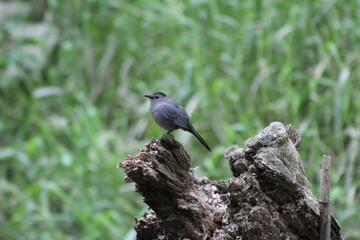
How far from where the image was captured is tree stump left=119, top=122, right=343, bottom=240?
228 centimetres

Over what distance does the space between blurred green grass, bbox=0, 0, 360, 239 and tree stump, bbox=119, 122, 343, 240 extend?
2.04 metres

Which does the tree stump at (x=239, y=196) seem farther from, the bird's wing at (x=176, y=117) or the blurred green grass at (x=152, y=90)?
the blurred green grass at (x=152, y=90)

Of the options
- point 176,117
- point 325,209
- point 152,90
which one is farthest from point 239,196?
point 152,90

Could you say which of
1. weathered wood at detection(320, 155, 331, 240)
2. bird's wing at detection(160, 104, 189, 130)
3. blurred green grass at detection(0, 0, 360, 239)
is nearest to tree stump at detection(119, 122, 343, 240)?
weathered wood at detection(320, 155, 331, 240)

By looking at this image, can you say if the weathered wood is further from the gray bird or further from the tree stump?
the gray bird

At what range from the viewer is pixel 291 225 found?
2355 mm

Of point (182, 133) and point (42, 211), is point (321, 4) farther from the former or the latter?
point (42, 211)

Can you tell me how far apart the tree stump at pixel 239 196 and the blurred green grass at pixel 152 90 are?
2.04 meters

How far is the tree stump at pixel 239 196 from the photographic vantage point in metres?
2.28

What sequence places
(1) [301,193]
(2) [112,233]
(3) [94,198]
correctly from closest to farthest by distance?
(1) [301,193] < (2) [112,233] < (3) [94,198]

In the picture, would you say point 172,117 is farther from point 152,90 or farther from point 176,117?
point 152,90

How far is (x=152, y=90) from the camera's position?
566 cm

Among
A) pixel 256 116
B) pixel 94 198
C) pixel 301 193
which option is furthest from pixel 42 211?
pixel 301 193

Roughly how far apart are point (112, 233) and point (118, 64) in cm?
230
